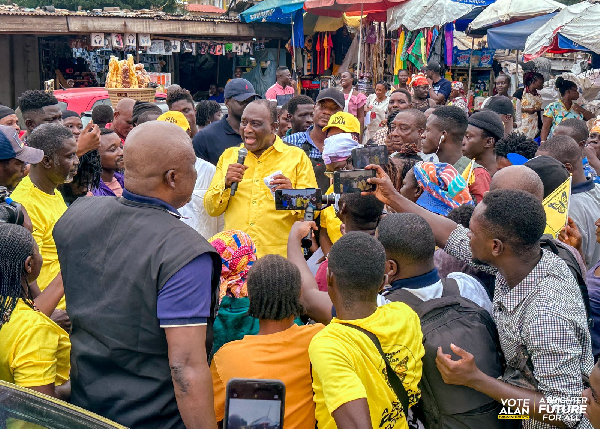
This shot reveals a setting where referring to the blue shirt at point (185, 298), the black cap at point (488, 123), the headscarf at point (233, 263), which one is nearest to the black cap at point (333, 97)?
the black cap at point (488, 123)

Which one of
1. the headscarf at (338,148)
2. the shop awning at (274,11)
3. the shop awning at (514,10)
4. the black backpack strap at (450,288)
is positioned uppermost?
the shop awning at (274,11)

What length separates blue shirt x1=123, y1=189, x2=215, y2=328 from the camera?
2.18 m

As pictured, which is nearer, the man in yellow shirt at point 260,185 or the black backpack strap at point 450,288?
the black backpack strap at point 450,288

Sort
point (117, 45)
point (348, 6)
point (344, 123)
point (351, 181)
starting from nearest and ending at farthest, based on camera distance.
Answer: point (351, 181) → point (344, 123) → point (348, 6) → point (117, 45)

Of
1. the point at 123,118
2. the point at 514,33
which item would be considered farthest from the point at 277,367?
the point at 514,33

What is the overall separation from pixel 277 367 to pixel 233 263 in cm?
82

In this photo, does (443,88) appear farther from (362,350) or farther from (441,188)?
(362,350)

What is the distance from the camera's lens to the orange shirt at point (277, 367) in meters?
2.54

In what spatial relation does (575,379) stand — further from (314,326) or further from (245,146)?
(245,146)

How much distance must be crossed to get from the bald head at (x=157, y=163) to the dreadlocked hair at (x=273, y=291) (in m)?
0.52

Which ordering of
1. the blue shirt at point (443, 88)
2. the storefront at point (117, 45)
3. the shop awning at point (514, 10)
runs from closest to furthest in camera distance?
the blue shirt at point (443, 88)
the shop awning at point (514, 10)
the storefront at point (117, 45)

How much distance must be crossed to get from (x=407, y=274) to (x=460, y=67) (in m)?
14.2

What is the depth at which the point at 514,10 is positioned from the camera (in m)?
12.7

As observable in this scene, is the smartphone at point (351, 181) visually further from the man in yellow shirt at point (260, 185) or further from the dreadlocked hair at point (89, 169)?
the dreadlocked hair at point (89, 169)
